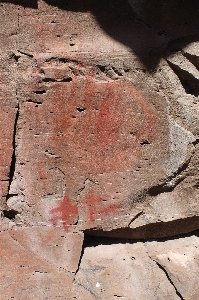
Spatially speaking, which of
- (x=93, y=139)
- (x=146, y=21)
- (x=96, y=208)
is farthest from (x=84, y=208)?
(x=146, y=21)

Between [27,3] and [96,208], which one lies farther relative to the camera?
[96,208]

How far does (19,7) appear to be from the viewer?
6.32 ft

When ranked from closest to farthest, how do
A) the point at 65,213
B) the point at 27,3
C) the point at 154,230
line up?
the point at 27,3 < the point at 65,213 < the point at 154,230

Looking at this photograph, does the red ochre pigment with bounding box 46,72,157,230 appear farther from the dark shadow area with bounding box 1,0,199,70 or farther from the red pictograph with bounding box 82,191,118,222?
the dark shadow area with bounding box 1,0,199,70

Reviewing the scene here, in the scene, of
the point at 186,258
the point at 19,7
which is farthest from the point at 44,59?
the point at 186,258

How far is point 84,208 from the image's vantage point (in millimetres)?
2104

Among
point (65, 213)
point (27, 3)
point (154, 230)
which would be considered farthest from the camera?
point (154, 230)

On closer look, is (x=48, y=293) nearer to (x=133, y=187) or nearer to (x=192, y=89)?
(x=133, y=187)

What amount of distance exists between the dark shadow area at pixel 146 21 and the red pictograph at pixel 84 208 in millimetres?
739

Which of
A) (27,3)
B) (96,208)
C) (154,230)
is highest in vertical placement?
(27,3)

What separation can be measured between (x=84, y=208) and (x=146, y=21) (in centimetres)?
100

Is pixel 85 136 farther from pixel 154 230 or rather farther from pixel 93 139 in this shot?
pixel 154 230

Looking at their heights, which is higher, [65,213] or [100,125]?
[100,125]

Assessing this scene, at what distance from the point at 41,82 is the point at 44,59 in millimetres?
112
